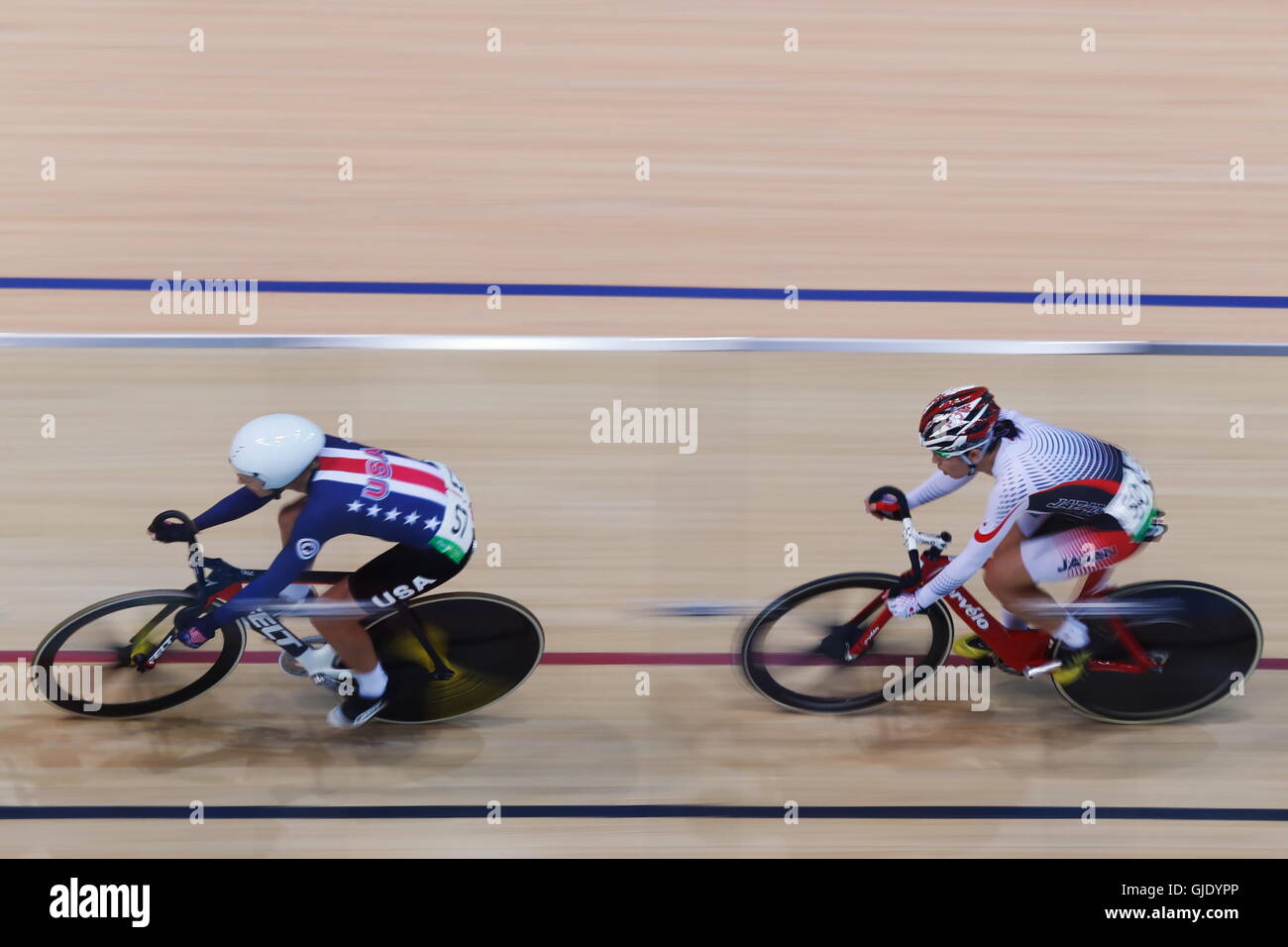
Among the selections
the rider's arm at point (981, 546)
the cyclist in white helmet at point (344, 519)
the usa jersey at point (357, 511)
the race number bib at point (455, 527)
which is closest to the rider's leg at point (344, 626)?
the cyclist in white helmet at point (344, 519)

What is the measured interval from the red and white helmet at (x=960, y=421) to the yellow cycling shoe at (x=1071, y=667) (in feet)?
2.13

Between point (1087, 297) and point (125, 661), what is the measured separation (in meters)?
2.58

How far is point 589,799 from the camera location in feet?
8.57

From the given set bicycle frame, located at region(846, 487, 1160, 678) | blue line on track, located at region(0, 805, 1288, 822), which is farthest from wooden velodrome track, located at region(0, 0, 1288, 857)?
bicycle frame, located at region(846, 487, 1160, 678)

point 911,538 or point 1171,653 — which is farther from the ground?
point 911,538

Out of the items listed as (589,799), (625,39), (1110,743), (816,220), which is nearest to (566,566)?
(589,799)

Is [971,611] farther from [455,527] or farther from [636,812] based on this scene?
[455,527]

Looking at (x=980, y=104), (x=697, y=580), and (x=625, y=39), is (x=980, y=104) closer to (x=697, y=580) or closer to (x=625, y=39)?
(x=625, y=39)

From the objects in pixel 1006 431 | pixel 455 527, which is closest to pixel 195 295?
pixel 455 527

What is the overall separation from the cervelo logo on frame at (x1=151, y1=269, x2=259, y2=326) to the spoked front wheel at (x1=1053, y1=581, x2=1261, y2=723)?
2.27 meters

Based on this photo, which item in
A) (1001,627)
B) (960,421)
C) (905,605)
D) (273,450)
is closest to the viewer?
(273,450)

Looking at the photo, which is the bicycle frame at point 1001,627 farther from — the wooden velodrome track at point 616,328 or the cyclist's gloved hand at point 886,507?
the wooden velodrome track at point 616,328

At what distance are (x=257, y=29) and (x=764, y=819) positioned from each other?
231 cm

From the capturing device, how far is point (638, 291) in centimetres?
255
